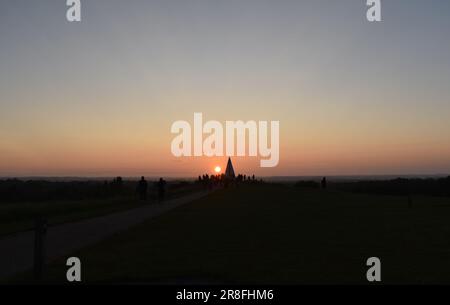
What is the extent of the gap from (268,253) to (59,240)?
6.16 meters

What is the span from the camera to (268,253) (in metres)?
12.3

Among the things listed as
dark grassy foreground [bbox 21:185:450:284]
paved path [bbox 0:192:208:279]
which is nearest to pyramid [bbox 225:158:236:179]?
paved path [bbox 0:192:208:279]

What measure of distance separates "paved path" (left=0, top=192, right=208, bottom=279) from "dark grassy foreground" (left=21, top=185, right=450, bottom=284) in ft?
2.06

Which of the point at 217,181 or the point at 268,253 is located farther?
the point at 217,181

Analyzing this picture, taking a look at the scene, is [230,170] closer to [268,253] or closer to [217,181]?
[217,181]

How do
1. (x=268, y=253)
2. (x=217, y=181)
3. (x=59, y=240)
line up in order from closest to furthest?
1. (x=268, y=253)
2. (x=59, y=240)
3. (x=217, y=181)

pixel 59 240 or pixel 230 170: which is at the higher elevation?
pixel 230 170

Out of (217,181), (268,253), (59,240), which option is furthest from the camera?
(217,181)

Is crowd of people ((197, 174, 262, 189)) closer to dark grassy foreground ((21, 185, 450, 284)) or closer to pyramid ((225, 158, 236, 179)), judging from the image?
pyramid ((225, 158, 236, 179))

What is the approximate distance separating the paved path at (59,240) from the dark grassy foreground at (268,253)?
628 mm

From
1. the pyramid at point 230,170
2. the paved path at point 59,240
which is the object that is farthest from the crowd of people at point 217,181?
the paved path at point 59,240

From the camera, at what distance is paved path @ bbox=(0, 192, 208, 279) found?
11071 mm

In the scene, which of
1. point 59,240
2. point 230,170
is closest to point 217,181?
point 230,170
